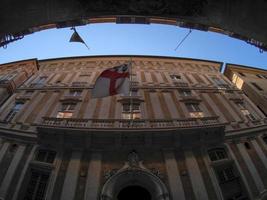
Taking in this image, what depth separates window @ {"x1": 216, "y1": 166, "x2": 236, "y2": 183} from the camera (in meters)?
19.1

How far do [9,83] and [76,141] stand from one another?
51.2ft

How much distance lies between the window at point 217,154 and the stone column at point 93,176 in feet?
29.4

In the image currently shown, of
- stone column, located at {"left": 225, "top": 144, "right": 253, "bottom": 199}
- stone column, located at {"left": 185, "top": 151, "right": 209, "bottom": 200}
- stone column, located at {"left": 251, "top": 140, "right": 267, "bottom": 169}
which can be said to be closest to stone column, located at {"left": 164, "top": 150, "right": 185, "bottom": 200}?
stone column, located at {"left": 185, "top": 151, "right": 209, "bottom": 200}

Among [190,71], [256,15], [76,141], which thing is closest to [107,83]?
[76,141]

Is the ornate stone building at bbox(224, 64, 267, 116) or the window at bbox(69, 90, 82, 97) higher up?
the ornate stone building at bbox(224, 64, 267, 116)

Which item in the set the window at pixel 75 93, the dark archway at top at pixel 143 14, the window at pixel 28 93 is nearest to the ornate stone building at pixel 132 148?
the window at pixel 75 93

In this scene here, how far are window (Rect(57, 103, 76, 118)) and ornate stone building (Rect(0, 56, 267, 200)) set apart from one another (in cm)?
10

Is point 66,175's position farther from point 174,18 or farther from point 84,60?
point 84,60

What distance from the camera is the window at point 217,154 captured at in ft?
67.7

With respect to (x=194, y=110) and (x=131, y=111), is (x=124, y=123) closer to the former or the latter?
(x=131, y=111)

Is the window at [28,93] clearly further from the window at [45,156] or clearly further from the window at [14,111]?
the window at [45,156]

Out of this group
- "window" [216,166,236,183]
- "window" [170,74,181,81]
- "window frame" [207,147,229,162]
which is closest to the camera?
"window" [216,166,236,183]

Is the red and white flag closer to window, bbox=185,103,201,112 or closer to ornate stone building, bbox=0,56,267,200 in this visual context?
ornate stone building, bbox=0,56,267,200

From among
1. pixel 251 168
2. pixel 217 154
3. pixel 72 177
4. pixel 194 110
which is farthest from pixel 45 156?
pixel 251 168
